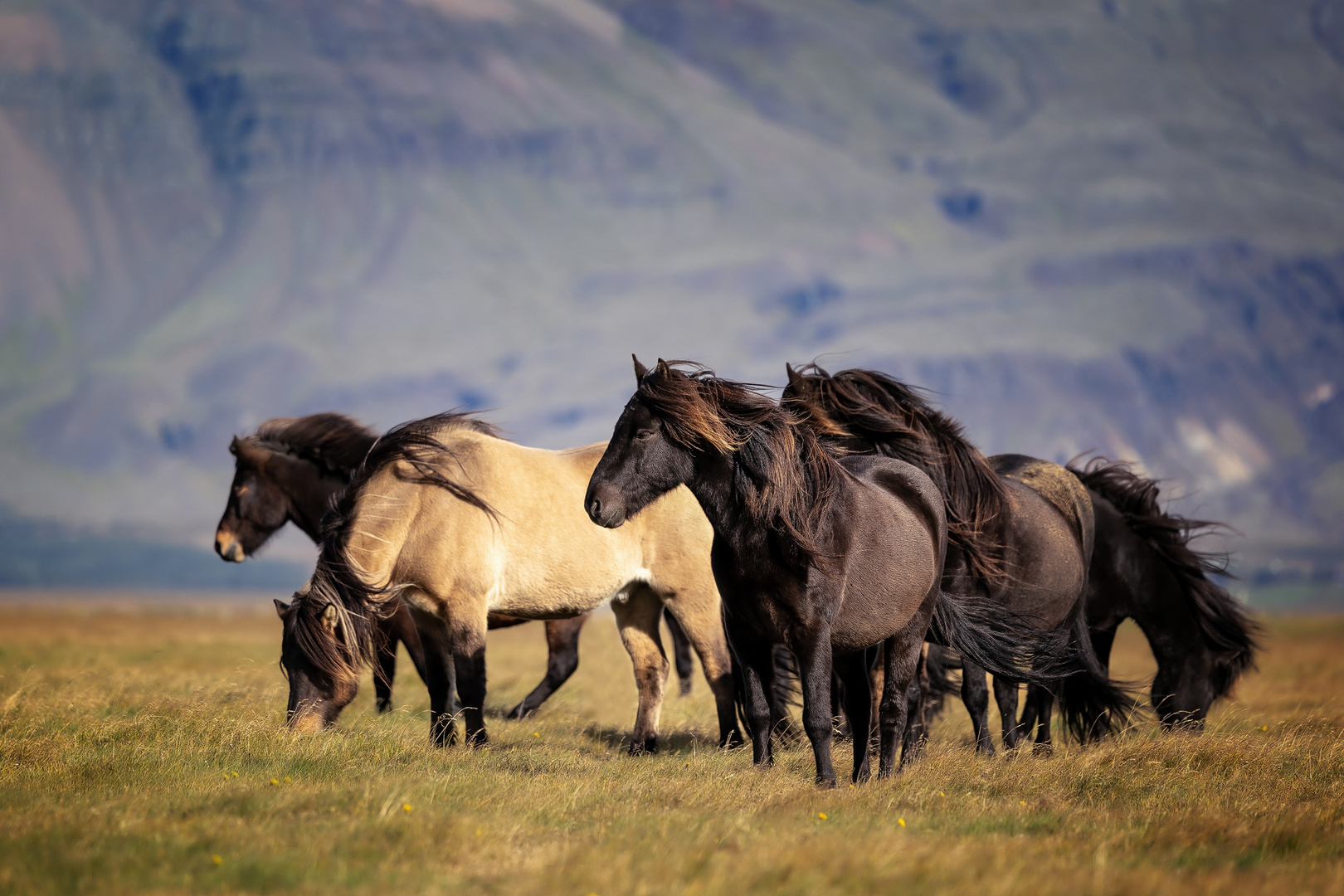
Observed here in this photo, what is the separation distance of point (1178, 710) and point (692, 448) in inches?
242

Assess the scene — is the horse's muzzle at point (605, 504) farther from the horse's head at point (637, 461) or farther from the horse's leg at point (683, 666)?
the horse's leg at point (683, 666)

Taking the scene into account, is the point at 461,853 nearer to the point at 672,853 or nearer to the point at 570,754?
the point at 672,853

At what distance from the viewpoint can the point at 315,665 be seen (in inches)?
304

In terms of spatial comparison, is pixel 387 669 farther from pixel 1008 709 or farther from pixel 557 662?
pixel 1008 709

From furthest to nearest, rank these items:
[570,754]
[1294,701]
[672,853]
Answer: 1. [1294,701]
2. [570,754]
3. [672,853]

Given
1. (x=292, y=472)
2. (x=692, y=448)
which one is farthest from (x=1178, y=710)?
(x=292, y=472)

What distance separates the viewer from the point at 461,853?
450 centimetres

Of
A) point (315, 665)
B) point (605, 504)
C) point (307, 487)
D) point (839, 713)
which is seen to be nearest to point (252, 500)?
point (307, 487)

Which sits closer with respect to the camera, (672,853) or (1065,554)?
(672,853)

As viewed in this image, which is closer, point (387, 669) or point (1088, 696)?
point (1088, 696)

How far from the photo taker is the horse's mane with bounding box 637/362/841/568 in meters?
5.76

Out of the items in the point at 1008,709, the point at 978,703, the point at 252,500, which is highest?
the point at 252,500

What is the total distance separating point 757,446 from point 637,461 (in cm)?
69

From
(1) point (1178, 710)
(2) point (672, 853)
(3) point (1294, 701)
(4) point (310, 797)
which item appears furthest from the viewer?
(3) point (1294, 701)
